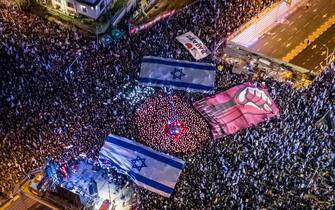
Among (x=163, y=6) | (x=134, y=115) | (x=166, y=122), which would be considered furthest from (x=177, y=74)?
(x=163, y=6)

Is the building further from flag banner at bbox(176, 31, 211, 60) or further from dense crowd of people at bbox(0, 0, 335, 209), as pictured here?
flag banner at bbox(176, 31, 211, 60)

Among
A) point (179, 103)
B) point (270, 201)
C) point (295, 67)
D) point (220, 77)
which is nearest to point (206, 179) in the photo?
point (270, 201)

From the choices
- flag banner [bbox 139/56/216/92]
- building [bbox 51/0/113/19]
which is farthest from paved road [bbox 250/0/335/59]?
building [bbox 51/0/113/19]

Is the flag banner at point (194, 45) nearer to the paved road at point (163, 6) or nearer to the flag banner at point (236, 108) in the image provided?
the flag banner at point (236, 108)

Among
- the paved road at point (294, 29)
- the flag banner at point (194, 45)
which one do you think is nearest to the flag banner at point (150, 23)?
the flag banner at point (194, 45)

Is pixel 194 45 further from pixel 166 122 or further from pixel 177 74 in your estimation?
pixel 166 122

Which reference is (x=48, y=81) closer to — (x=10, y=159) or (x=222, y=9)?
(x=10, y=159)
